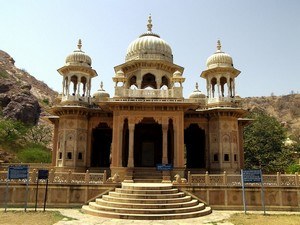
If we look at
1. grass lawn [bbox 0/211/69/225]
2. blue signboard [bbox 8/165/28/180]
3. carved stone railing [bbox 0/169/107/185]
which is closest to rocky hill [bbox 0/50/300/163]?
carved stone railing [bbox 0/169/107/185]

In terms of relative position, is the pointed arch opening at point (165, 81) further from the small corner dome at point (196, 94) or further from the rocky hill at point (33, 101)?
the rocky hill at point (33, 101)

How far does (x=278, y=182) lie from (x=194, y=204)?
6.04 m

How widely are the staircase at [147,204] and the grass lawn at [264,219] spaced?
201 cm

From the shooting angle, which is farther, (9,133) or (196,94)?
(9,133)

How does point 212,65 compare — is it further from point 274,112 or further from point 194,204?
point 274,112

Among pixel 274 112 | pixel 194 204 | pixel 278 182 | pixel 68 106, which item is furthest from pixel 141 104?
pixel 274 112

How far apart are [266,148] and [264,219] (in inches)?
1032

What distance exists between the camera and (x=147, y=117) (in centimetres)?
2261

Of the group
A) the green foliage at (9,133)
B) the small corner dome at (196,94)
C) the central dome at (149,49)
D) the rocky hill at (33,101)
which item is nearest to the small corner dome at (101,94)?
the central dome at (149,49)

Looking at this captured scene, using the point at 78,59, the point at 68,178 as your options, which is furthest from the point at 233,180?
the point at 78,59

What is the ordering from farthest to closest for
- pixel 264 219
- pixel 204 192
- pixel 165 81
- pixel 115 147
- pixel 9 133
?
pixel 9 133
pixel 165 81
pixel 115 147
pixel 204 192
pixel 264 219

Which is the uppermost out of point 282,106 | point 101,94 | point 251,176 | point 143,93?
point 282,106

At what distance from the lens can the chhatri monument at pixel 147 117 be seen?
73.3 feet

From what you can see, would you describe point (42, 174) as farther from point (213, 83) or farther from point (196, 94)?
point (196, 94)
